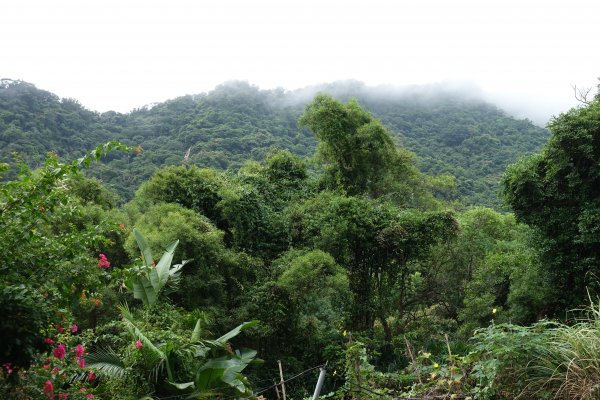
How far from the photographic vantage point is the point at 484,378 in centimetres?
360

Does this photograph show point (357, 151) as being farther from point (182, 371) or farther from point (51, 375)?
point (51, 375)

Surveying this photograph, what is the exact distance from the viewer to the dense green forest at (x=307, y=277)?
286 centimetres

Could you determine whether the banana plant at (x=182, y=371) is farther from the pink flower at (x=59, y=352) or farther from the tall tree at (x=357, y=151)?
the tall tree at (x=357, y=151)

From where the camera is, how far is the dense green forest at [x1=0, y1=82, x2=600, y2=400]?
286 centimetres

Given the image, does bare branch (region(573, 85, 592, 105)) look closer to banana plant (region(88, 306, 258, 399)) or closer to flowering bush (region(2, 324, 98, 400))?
banana plant (region(88, 306, 258, 399))

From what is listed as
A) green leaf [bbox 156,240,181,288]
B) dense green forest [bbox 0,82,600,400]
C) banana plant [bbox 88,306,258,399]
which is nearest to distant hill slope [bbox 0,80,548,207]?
dense green forest [bbox 0,82,600,400]

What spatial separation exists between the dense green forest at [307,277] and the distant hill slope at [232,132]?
401cm

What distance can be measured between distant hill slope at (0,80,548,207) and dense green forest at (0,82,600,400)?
4.01 meters

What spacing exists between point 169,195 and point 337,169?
4.57 meters

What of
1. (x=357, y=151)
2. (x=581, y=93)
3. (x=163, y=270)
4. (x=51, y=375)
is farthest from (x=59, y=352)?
(x=357, y=151)

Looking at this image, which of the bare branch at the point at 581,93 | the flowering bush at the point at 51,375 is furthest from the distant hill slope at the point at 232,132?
the flowering bush at the point at 51,375

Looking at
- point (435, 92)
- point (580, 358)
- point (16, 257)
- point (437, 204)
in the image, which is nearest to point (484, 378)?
point (580, 358)

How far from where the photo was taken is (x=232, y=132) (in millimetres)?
24672

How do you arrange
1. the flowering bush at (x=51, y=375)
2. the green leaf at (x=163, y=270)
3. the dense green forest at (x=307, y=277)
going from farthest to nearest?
1. the green leaf at (x=163, y=270)
2. the dense green forest at (x=307, y=277)
3. the flowering bush at (x=51, y=375)
